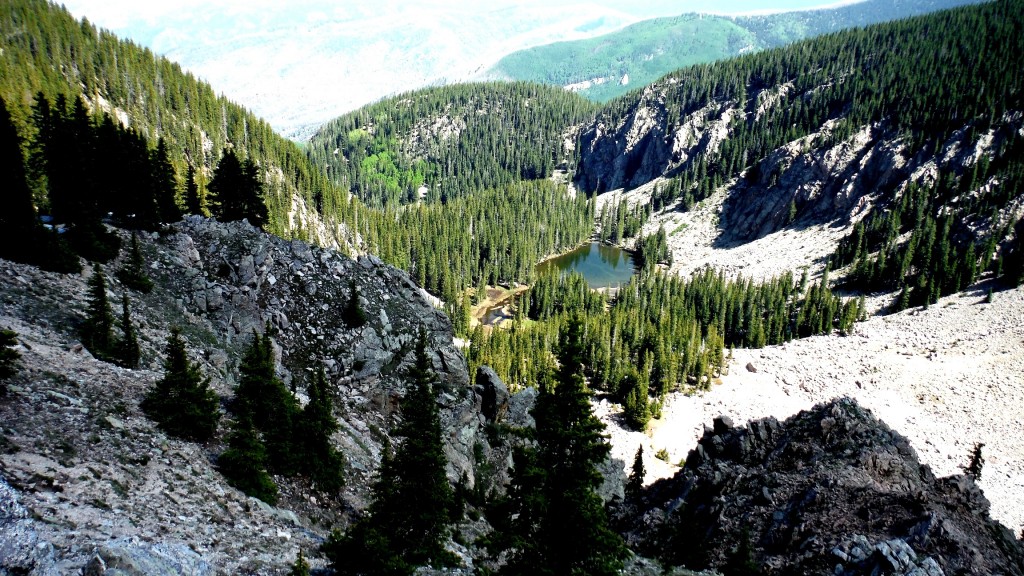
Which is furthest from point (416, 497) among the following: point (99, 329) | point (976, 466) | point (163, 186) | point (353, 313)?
point (976, 466)

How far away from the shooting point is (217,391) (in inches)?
1185

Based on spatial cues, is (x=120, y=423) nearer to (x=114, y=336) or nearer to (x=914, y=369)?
(x=114, y=336)

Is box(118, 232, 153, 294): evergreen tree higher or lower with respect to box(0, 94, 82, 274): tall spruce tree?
lower

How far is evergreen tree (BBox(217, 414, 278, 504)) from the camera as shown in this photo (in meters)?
22.3

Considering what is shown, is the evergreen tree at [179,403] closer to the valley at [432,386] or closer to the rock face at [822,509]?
the valley at [432,386]

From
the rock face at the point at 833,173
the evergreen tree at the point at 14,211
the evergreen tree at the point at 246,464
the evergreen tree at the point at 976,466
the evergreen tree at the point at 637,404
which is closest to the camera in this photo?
the evergreen tree at the point at 246,464

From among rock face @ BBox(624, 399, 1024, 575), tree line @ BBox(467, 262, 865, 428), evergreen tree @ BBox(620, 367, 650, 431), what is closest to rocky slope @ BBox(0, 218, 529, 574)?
rock face @ BBox(624, 399, 1024, 575)

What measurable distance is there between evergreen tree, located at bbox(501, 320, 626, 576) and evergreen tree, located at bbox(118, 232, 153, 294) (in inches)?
1339

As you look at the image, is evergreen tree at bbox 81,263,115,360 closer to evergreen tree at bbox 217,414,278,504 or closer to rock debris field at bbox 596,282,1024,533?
evergreen tree at bbox 217,414,278,504

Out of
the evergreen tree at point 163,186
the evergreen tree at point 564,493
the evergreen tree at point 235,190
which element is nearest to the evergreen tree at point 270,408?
the evergreen tree at point 564,493

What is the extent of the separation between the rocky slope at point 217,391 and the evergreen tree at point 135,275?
68 centimetres

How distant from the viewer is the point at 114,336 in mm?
29375

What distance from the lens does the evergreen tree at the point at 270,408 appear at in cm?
2655

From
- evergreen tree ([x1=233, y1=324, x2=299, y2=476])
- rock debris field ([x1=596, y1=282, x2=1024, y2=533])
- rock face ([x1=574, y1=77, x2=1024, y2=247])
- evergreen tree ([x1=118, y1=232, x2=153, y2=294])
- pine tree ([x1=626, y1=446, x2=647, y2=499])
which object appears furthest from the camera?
rock face ([x1=574, y1=77, x2=1024, y2=247])
